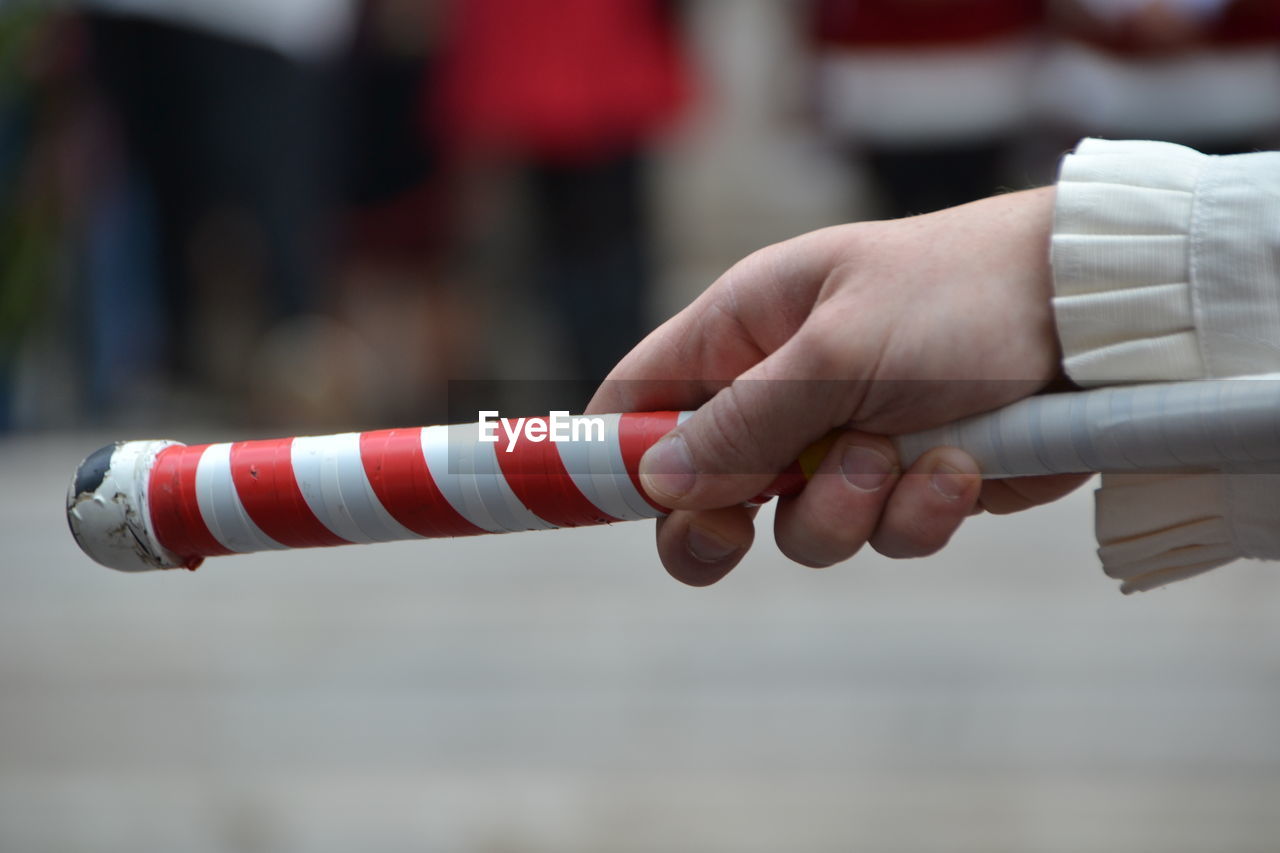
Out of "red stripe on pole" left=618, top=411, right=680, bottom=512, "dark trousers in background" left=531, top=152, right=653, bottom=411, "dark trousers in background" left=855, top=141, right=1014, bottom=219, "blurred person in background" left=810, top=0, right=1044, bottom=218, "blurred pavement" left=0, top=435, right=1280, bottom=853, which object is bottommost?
"blurred pavement" left=0, top=435, right=1280, bottom=853

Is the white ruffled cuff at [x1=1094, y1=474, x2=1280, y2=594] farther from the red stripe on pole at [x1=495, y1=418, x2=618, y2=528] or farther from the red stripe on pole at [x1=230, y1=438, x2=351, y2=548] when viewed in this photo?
the red stripe on pole at [x1=230, y1=438, x2=351, y2=548]

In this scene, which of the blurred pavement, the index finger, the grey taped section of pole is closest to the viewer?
the grey taped section of pole

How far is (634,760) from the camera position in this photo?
1.33 metres

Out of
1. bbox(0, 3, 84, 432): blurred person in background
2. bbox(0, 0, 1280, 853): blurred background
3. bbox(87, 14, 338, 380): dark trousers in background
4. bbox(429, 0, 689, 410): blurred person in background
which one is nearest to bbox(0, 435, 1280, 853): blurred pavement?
bbox(0, 0, 1280, 853): blurred background

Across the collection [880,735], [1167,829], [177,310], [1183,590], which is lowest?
[1167,829]

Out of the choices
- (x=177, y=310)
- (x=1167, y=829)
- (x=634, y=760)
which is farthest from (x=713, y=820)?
(x=177, y=310)

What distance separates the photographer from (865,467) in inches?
23.3

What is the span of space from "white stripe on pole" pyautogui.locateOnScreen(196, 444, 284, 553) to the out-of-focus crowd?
1.04 meters

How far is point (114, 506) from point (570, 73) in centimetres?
119

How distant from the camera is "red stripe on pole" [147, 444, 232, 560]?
1.94ft

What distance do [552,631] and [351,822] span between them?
310 mm

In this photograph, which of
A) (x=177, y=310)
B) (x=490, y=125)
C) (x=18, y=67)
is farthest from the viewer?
(x=177, y=310)

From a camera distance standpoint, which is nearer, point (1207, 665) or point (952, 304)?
point (952, 304)

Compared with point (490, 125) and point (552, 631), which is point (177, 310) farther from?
point (552, 631)
